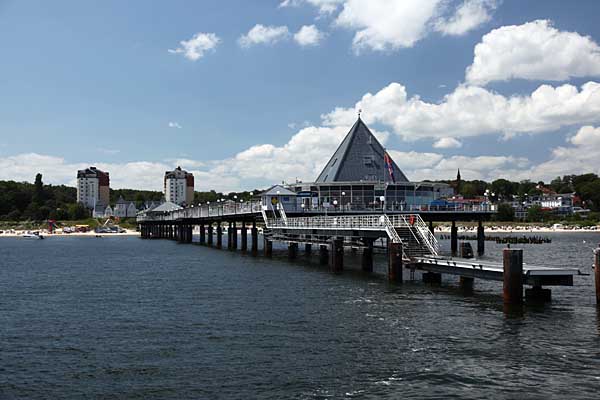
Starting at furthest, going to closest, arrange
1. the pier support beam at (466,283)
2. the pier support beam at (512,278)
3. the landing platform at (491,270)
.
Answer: the pier support beam at (466,283) → the landing platform at (491,270) → the pier support beam at (512,278)

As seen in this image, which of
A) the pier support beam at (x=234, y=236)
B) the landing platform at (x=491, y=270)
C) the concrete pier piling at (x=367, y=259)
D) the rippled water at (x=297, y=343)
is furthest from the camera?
the pier support beam at (x=234, y=236)

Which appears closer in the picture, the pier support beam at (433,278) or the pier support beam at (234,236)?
the pier support beam at (433,278)

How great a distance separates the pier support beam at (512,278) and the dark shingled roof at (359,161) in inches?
2055

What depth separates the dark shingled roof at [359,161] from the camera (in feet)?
274

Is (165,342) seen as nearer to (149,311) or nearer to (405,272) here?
(149,311)

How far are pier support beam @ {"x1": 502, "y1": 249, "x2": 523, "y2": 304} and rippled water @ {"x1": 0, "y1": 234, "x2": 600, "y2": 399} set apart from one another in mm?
863

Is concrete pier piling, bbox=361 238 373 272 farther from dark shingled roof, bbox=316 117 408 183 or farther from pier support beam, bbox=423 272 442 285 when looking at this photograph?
dark shingled roof, bbox=316 117 408 183

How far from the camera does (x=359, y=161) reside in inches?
3354

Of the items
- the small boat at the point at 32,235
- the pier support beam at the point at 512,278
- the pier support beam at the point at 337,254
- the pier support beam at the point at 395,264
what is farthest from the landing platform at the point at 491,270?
the small boat at the point at 32,235

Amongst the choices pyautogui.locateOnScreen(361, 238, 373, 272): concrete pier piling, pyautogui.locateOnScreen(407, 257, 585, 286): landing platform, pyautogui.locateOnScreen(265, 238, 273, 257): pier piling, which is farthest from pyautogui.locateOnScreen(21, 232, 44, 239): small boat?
pyautogui.locateOnScreen(407, 257, 585, 286): landing platform

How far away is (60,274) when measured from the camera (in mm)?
52562

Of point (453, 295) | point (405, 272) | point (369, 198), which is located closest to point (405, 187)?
point (369, 198)

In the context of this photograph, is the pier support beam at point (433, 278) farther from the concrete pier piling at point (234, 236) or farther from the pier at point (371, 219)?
the concrete pier piling at point (234, 236)

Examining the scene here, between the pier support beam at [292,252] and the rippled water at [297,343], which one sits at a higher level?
the pier support beam at [292,252]
